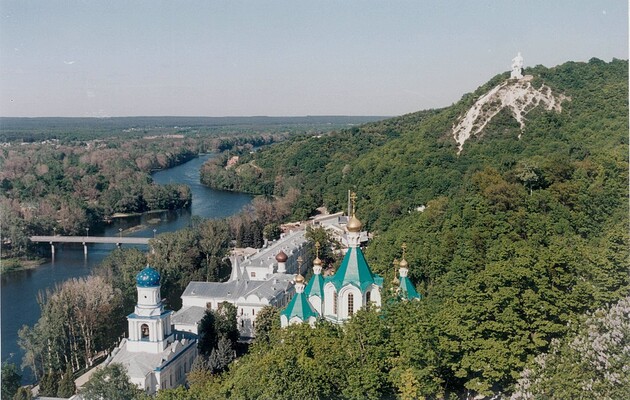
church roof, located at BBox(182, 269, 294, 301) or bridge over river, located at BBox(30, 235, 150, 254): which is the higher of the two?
church roof, located at BBox(182, 269, 294, 301)

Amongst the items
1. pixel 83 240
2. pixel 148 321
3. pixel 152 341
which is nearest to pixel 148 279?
pixel 148 321

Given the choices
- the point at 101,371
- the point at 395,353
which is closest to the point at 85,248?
the point at 101,371

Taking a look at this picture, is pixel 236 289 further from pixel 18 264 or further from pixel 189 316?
pixel 18 264

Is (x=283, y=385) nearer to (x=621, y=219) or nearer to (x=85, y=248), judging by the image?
(x=621, y=219)

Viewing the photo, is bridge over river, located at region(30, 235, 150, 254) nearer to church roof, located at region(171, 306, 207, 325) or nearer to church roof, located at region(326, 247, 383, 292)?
church roof, located at region(171, 306, 207, 325)

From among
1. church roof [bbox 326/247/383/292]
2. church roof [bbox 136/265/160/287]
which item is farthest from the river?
church roof [bbox 326/247/383/292]

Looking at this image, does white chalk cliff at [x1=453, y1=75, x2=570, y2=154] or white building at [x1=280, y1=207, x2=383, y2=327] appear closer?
white building at [x1=280, y1=207, x2=383, y2=327]

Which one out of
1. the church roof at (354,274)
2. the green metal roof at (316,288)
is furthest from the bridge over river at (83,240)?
the church roof at (354,274)
